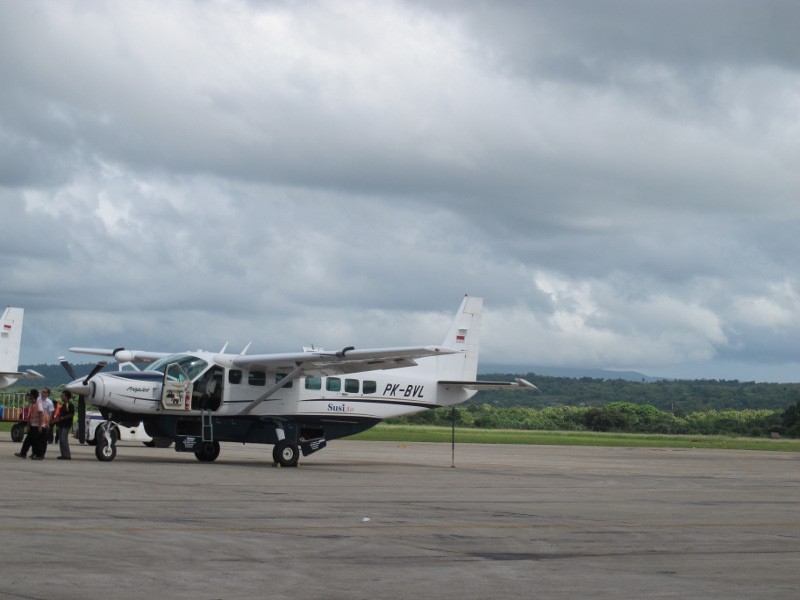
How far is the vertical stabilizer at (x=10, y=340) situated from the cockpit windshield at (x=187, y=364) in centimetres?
2324

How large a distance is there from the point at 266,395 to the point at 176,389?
8.26ft

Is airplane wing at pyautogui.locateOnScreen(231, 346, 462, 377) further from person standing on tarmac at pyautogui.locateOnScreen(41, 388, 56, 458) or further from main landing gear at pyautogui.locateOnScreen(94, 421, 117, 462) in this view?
person standing on tarmac at pyautogui.locateOnScreen(41, 388, 56, 458)

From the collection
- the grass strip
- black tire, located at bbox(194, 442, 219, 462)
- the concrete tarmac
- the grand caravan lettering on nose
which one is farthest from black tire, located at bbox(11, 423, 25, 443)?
the grass strip

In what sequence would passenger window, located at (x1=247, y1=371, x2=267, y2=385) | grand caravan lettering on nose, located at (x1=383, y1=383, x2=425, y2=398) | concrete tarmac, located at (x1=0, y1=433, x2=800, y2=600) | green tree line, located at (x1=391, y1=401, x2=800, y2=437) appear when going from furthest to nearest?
1. green tree line, located at (x1=391, y1=401, x2=800, y2=437)
2. grand caravan lettering on nose, located at (x1=383, y1=383, x2=425, y2=398)
3. passenger window, located at (x1=247, y1=371, x2=267, y2=385)
4. concrete tarmac, located at (x1=0, y1=433, x2=800, y2=600)

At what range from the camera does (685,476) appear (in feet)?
98.5

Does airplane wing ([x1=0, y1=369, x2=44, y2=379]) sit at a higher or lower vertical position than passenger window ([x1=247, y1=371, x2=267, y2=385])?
higher

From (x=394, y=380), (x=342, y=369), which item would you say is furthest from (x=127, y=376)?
(x=394, y=380)

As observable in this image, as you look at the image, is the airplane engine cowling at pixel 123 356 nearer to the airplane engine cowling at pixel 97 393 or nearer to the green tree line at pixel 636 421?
the airplane engine cowling at pixel 97 393

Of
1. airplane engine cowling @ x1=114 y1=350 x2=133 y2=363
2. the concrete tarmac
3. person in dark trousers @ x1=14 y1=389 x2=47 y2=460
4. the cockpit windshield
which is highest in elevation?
airplane engine cowling @ x1=114 y1=350 x2=133 y2=363

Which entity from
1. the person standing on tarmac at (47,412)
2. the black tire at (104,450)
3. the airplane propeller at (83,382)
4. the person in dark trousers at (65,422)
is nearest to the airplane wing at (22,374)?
the airplane propeller at (83,382)

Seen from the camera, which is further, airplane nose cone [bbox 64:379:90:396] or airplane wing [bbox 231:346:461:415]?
airplane wing [bbox 231:346:461:415]

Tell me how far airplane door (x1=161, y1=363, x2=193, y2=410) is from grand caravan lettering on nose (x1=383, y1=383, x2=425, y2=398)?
6168 millimetres

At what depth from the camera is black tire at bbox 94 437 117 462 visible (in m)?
26.5

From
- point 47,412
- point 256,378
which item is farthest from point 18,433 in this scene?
point 256,378
